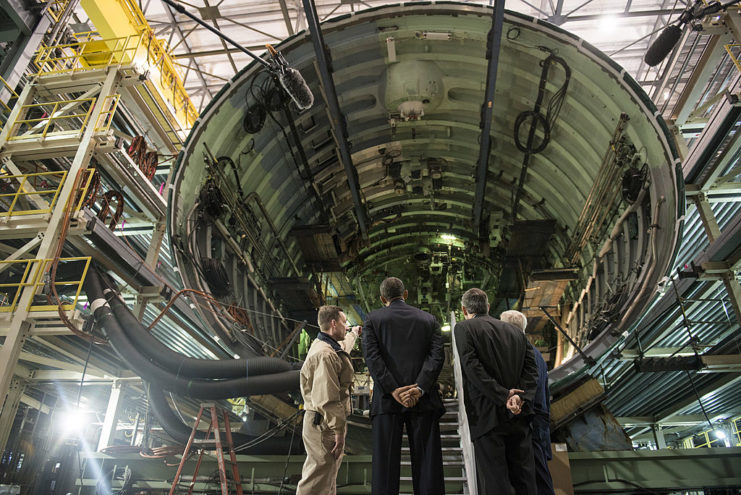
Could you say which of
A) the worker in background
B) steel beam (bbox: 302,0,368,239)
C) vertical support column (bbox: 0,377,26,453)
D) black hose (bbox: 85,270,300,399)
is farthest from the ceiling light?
vertical support column (bbox: 0,377,26,453)

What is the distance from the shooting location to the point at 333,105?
19.7 ft

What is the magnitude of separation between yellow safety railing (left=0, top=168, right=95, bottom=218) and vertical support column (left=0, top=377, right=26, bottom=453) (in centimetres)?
304

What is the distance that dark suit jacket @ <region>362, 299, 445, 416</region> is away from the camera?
2.63 m

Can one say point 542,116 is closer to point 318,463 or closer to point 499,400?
point 499,400

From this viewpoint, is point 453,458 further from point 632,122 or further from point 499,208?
point 499,208

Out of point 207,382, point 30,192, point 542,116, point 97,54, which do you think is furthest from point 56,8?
point 542,116

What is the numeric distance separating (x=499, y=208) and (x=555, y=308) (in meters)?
2.04

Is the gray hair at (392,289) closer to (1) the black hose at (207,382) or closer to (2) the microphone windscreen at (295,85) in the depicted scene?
(1) the black hose at (207,382)

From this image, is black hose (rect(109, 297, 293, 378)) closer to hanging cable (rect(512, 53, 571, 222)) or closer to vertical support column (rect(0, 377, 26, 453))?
vertical support column (rect(0, 377, 26, 453))

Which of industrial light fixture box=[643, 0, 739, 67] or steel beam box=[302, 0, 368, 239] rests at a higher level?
industrial light fixture box=[643, 0, 739, 67]

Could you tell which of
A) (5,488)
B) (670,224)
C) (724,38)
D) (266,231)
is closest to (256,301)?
(266,231)

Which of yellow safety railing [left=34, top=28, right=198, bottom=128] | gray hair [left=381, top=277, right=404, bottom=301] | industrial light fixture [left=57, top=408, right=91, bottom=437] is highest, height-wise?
yellow safety railing [left=34, top=28, right=198, bottom=128]

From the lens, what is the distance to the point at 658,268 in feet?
15.0

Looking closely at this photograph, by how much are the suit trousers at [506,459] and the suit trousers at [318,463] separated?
32.7 inches
